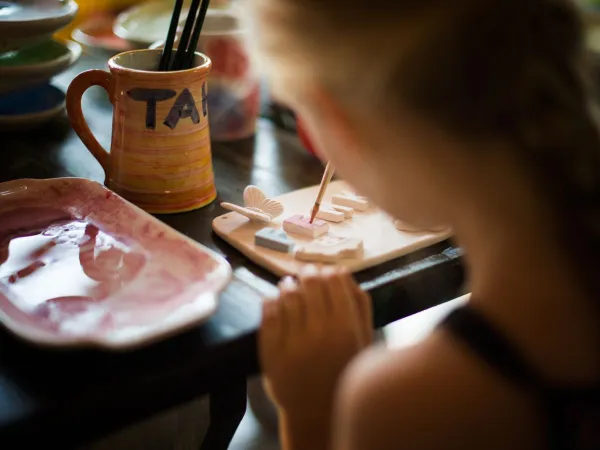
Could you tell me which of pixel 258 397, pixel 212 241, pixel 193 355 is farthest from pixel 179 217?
pixel 258 397

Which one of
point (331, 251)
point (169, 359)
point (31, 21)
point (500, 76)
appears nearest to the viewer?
point (500, 76)

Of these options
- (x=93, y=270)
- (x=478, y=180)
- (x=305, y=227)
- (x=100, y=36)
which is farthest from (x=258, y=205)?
(x=100, y=36)

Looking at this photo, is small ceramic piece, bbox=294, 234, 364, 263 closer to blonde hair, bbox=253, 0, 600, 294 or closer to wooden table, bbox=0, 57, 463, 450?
wooden table, bbox=0, 57, 463, 450

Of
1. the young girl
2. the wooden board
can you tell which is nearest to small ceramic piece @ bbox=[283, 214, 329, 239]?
the wooden board

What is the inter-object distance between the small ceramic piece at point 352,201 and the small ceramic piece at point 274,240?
104 millimetres

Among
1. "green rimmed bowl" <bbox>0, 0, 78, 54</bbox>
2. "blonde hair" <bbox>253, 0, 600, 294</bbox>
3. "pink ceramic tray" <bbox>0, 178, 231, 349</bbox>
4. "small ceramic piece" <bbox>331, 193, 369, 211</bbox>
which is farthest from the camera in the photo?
"green rimmed bowl" <bbox>0, 0, 78, 54</bbox>

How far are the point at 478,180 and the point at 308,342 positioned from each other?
0.60 feet

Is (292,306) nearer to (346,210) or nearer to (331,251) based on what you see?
(331,251)

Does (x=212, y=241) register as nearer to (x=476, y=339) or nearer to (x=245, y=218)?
(x=245, y=218)

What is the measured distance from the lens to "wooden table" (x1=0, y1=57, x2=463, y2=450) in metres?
0.47

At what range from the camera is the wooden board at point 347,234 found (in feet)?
2.07

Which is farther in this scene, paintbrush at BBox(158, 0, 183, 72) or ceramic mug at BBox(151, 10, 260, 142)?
ceramic mug at BBox(151, 10, 260, 142)

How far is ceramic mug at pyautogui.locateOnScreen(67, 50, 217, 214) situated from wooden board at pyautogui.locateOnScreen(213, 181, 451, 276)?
0.22 feet

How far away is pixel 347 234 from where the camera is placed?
69cm
